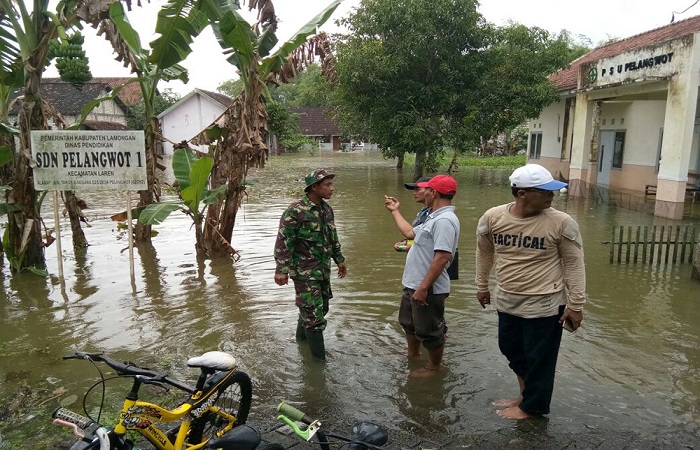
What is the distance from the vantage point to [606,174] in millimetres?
20516

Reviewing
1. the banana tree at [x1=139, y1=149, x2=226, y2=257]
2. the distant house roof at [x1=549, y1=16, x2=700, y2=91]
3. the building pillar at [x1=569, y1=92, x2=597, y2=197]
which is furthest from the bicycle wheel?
the building pillar at [x1=569, y1=92, x2=597, y2=197]

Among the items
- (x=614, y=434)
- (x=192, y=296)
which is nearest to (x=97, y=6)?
(x=192, y=296)

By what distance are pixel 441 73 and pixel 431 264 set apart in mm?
16488

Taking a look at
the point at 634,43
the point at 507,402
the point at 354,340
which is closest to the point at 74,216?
the point at 354,340

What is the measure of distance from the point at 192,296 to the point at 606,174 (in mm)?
18130

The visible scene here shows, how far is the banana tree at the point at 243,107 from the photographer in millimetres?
7823

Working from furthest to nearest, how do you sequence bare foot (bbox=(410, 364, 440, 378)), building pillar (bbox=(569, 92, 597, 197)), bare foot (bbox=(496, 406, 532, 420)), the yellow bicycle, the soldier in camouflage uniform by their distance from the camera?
building pillar (bbox=(569, 92, 597, 197)) → bare foot (bbox=(410, 364, 440, 378)) → the soldier in camouflage uniform → bare foot (bbox=(496, 406, 532, 420)) → the yellow bicycle

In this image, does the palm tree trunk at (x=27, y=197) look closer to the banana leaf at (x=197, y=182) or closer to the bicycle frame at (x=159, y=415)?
the banana leaf at (x=197, y=182)

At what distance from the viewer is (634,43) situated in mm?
18953

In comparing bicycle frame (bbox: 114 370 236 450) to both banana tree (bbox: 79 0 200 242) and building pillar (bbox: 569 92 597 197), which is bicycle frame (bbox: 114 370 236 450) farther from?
building pillar (bbox: 569 92 597 197)

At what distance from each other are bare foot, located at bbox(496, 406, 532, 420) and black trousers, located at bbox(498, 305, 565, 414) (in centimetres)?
6

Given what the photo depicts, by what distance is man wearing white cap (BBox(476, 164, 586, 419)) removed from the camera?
3.58 metres

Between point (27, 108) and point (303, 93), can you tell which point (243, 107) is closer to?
point (27, 108)

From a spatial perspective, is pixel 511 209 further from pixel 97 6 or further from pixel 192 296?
pixel 97 6
